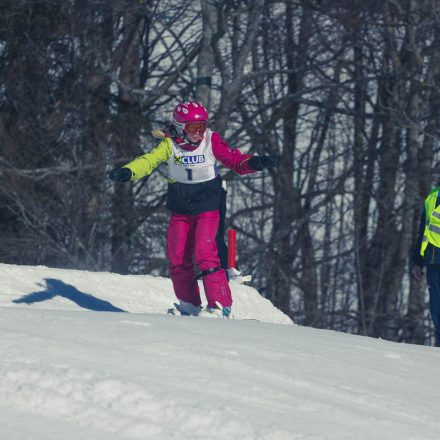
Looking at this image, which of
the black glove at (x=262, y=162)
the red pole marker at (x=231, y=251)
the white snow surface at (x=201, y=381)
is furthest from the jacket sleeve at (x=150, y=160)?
the white snow surface at (x=201, y=381)

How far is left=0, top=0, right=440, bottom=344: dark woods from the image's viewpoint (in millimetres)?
18844

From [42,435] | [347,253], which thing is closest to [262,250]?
[347,253]

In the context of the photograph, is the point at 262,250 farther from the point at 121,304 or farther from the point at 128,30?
the point at 121,304

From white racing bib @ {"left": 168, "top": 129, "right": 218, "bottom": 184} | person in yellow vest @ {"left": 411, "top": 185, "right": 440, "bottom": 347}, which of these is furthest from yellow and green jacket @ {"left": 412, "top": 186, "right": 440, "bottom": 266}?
white racing bib @ {"left": 168, "top": 129, "right": 218, "bottom": 184}

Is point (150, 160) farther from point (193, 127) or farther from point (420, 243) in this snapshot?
point (420, 243)

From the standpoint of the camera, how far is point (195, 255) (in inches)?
324

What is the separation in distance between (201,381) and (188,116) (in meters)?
3.59

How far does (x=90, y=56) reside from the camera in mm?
20234

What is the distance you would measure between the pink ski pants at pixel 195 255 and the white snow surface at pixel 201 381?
47.1 inches

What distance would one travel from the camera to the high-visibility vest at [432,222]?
8.82 m

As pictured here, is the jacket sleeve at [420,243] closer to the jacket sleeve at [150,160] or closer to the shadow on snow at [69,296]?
the jacket sleeve at [150,160]

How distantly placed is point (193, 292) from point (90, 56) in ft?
40.4

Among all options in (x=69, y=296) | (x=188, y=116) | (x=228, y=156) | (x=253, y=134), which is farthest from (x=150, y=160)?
(x=253, y=134)

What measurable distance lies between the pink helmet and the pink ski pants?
0.59m
